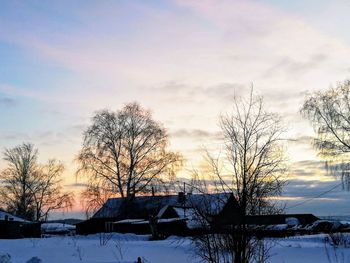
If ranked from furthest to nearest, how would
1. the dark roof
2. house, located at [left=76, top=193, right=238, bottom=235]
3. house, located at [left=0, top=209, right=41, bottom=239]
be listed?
house, located at [left=0, top=209, right=41, bottom=239] < the dark roof < house, located at [left=76, top=193, right=238, bottom=235]

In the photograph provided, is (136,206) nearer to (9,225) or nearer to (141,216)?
(141,216)

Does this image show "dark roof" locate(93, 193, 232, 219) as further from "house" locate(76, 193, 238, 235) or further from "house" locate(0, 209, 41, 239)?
"house" locate(0, 209, 41, 239)

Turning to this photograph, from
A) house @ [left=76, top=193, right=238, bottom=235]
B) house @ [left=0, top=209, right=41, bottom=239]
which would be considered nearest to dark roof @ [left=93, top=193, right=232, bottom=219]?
house @ [left=76, top=193, right=238, bottom=235]

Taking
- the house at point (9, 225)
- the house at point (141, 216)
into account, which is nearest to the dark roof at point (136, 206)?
the house at point (141, 216)

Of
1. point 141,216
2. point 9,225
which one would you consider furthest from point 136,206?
point 9,225

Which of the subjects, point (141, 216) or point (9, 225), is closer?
point (9, 225)

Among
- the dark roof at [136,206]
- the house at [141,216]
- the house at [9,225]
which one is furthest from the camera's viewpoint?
the house at [9,225]

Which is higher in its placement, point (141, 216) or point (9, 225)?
point (141, 216)

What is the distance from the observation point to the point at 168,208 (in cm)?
5166

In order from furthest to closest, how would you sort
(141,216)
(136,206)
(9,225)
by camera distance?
(141,216)
(9,225)
(136,206)

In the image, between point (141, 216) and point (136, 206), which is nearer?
point (136, 206)

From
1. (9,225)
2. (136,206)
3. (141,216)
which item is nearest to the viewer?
(136,206)

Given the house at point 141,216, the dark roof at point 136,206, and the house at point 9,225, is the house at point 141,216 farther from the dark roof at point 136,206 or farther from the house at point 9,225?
the house at point 9,225

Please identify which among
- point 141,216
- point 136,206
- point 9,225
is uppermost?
point 136,206
